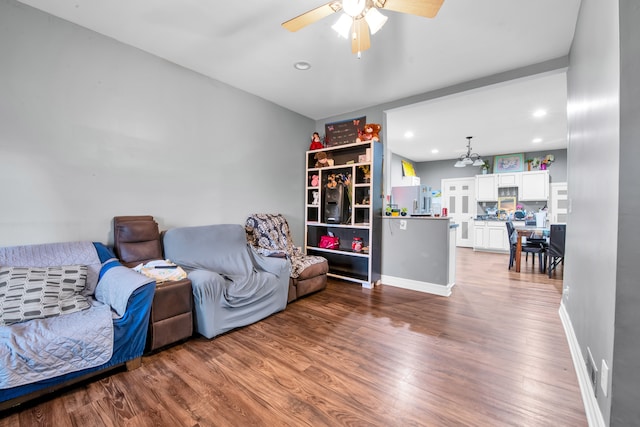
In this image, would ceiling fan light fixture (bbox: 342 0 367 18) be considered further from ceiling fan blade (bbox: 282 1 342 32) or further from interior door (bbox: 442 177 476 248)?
interior door (bbox: 442 177 476 248)

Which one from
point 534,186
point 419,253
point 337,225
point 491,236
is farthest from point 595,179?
point 534,186

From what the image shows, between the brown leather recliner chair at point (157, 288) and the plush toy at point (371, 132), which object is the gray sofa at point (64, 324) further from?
the plush toy at point (371, 132)

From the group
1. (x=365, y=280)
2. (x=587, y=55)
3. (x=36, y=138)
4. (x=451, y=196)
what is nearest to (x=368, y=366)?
(x=365, y=280)

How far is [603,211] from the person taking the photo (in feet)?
4.77

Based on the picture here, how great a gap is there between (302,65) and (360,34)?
1252 millimetres

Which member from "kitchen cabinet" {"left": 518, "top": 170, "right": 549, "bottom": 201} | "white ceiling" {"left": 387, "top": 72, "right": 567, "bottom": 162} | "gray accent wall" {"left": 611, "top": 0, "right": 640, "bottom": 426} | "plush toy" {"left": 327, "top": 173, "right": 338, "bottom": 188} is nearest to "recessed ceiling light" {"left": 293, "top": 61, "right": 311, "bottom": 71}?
"white ceiling" {"left": 387, "top": 72, "right": 567, "bottom": 162}

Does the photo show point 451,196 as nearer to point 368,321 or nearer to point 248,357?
Result: point 368,321

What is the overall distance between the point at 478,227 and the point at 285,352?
7.11m

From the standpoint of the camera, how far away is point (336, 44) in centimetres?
262

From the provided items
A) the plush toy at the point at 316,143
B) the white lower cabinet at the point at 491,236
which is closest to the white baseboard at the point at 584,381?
the plush toy at the point at 316,143

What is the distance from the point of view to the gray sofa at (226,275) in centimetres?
233

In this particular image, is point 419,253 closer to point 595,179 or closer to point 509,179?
point 595,179

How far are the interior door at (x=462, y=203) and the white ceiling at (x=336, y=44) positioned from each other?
422 cm

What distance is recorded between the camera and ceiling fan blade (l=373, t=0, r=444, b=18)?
62.7 inches
